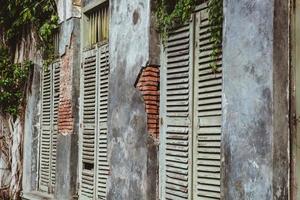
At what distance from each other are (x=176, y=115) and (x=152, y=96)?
1.57 ft

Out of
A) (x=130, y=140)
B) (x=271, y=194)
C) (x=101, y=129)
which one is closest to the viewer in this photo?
(x=271, y=194)

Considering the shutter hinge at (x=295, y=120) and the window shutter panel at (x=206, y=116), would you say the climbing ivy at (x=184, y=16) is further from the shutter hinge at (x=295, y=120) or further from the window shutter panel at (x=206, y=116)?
the shutter hinge at (x=295, y=120)

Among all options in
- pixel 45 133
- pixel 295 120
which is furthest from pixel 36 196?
pixel 295 120

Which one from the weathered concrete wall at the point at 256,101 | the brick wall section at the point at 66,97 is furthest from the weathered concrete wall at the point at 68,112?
the weathered concrete wall at the point at 256,101

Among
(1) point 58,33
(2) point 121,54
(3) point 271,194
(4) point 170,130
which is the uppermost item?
(1) point 58,33

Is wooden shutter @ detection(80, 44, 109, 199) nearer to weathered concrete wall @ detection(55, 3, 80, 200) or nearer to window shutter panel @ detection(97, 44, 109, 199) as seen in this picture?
window shutter panel @ detection(97, 44, 109, 199)

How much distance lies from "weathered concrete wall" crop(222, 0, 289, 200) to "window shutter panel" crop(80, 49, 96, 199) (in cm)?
326

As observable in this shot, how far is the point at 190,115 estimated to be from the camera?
5.43 metres

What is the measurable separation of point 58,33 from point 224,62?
4.79m

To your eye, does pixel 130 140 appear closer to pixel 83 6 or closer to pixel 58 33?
pixel 83 6

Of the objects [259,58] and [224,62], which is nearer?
[259,58]

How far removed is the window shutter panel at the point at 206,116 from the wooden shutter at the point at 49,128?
13.1 ft

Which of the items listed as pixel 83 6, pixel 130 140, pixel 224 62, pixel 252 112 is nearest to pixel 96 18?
pixel 83 6

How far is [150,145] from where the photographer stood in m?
5.90
